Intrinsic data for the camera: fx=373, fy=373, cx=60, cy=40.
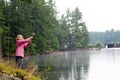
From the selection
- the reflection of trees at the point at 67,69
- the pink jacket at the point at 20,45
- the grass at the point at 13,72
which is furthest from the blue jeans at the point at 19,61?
the reflection of trees at the point at 67,69

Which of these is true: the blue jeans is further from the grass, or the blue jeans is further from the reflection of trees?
the reflection of trees

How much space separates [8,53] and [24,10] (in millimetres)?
12734

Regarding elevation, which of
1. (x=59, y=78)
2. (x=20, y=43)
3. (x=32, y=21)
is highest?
(x=32, y=21)

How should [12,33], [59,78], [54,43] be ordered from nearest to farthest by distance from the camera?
[59,78]
[12,33]
[54,43]

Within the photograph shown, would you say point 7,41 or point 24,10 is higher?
point 24,10

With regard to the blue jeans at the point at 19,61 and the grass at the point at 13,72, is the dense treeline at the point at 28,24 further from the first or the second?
Answer: the grass at the point at 13,72

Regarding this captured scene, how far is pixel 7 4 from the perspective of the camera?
49594 mm

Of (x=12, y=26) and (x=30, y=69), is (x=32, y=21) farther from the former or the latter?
(x=30, y=69)

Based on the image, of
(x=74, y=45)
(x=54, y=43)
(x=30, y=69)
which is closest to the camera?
(x=30, y=69)

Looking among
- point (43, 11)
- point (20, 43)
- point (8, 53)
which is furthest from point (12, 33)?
point (20, 43)

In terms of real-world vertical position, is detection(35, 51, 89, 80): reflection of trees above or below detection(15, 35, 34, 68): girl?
below

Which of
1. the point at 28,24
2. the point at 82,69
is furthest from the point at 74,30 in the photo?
the point at 82,69

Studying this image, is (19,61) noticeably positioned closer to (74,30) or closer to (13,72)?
→ (13,72)

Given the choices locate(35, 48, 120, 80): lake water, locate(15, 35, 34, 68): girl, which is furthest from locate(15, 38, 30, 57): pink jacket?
locate(35, 48, 120, 80): lake water
